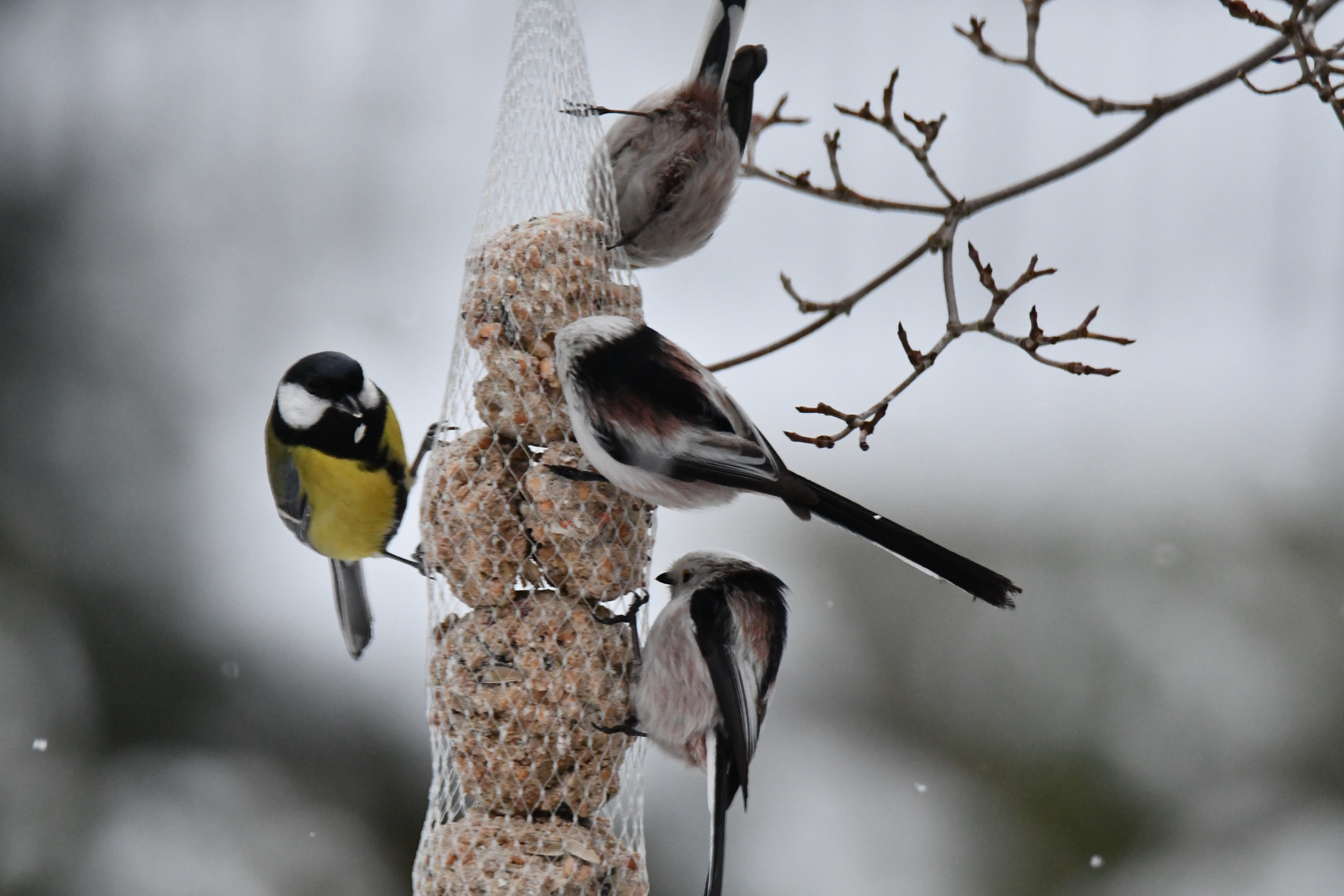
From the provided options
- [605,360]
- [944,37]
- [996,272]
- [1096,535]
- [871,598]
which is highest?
[944,37]

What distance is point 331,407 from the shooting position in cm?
235

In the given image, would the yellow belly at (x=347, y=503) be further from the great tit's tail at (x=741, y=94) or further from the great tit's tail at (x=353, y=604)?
the great tit's tail at (x=741, y=94)

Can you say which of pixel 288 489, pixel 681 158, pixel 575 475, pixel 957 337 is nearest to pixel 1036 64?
pixel 957 337

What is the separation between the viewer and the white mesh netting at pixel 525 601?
5.61 feet

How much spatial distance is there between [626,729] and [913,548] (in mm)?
518

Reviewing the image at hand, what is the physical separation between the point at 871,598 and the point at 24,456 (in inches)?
127

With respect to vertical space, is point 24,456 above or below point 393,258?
below

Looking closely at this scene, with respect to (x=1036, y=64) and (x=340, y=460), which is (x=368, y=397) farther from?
(x=1036, y=64)

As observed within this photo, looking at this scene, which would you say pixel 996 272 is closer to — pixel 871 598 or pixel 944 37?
pixel 871 598

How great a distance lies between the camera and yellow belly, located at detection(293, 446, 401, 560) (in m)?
2.41

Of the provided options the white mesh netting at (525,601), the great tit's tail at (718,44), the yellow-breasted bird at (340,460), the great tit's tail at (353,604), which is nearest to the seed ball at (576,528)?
the white mesh netting at (525,601)

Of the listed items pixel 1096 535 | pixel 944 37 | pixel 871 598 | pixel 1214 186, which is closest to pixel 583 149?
pixel 871 598

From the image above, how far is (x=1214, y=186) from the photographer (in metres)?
4.83

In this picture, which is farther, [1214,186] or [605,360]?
[1214,186]
